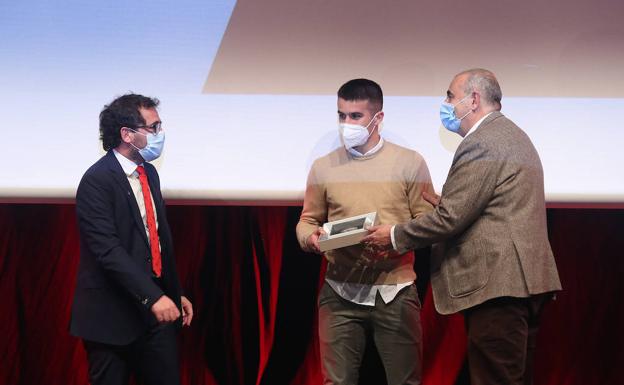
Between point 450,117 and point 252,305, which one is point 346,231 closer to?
point 450,117

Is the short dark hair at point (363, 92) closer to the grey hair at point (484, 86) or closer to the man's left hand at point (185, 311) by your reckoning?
the grey hair at point (484, 86)

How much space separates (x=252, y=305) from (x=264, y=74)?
1.01m

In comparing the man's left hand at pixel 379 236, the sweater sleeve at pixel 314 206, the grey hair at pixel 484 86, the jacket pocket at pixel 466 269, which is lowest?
the jacket pocket at pixel 466 269

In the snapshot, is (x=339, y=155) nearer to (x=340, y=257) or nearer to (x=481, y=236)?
(x=340, y=257)

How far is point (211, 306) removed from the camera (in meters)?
3.17

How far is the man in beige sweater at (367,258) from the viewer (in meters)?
2.30

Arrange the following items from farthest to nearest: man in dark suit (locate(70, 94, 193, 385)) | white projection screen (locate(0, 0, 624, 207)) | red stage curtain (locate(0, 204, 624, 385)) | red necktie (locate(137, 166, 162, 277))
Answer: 1. red stage curtain (locate(0, 204, 624, 385))
2. white projection screen (locate(0, 0, 624, 207))
3. red necktie (locate(137, 166, 162, 277))
4. man in dark suit (locate(70, 94, 193, 385))

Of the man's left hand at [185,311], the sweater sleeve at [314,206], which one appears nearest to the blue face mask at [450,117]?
the sweater sleeve at [314,206]

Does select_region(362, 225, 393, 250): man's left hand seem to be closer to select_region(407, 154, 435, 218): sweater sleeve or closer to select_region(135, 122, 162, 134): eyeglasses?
select_region(407, 154, 435, 218): sweater sleeve

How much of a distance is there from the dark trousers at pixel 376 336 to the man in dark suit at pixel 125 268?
47 cm

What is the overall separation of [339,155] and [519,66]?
0.72 metres

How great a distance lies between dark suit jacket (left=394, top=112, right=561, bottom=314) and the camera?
6.66ft

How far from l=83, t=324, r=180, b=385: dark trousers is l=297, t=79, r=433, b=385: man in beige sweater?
1.53ft

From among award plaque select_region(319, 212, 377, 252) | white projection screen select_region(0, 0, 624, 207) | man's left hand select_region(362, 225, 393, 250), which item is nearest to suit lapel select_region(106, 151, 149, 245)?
white projection screen select_region(0, 0, 624, 207)
